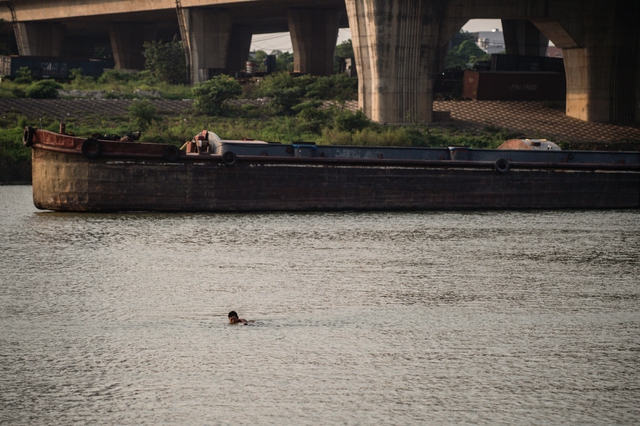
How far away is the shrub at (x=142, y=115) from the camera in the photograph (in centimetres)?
5438

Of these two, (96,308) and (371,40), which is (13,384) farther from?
(371,40)

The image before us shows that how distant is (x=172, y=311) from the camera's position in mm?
18500

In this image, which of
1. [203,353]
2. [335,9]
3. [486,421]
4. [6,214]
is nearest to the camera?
[486,421]

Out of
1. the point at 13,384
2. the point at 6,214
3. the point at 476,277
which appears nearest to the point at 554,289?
the point at 476,277

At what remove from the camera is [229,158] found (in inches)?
1316

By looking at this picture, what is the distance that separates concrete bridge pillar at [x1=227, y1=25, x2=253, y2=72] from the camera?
9869 centimetres

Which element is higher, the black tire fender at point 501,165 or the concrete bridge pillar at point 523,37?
the concrete bridge pillar at point 523,37

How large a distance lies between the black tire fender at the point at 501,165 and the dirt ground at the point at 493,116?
69.1 feet

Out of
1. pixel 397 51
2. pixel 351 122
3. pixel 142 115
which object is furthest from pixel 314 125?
pixel 142 115

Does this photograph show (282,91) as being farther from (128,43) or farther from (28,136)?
(128,43)

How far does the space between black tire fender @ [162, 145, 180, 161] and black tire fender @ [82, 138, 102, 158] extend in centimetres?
224

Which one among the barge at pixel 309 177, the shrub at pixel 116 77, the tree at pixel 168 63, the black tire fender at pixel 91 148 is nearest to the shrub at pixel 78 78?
the shrub at pixel 116 77

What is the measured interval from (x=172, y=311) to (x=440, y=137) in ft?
125

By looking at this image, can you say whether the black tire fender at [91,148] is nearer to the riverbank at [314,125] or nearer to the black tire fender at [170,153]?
the black tire fender at [170,153]
